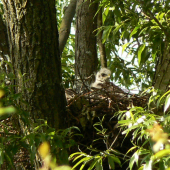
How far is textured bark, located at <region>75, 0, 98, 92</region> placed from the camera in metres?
2.91

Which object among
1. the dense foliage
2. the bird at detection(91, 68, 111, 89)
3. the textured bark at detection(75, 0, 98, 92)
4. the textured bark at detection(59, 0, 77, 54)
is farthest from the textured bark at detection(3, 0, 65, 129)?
the textured bark at detection(59, 0, 77, 54)

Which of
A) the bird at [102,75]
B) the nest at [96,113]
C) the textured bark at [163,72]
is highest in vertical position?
the textured bark at [163,72]

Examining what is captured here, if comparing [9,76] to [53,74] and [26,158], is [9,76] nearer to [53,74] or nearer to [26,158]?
[53,74]

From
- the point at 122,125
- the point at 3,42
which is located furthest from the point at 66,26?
the point at 122,125

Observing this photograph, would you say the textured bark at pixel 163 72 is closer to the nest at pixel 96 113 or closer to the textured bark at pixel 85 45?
the nest at pixel 96 113

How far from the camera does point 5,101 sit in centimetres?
123

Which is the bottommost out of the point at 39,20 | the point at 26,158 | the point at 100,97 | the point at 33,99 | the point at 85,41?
the point at 26,158

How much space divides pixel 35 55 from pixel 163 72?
851mm

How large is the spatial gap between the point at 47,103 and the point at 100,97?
66cm

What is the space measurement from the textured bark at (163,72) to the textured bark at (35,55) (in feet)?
2.22

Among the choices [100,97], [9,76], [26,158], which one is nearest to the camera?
[9,76]

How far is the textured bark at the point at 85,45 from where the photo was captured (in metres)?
2.91

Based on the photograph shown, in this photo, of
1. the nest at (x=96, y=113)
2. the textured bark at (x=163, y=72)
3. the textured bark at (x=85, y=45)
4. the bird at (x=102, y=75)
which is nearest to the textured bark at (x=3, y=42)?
the textured bark at (x=85, y=45)

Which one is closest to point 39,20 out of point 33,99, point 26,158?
point 33,99
